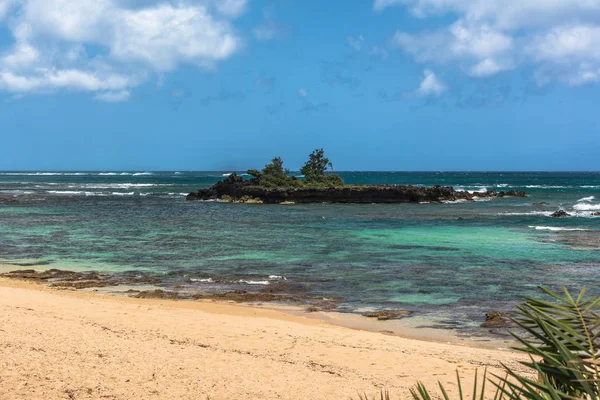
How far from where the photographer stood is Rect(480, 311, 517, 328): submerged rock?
40.3 feet

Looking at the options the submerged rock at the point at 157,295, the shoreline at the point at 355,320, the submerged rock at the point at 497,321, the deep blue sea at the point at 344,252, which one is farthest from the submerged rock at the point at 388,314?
the submerged rock at the point at 157,295

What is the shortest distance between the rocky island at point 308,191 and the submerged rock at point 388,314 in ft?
136

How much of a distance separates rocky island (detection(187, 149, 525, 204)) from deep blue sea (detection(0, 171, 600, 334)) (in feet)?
44.9

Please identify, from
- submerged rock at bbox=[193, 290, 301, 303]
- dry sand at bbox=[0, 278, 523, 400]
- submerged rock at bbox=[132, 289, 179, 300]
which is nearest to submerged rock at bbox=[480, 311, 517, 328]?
dry sand at bbox=[0, 278, 523, 400]

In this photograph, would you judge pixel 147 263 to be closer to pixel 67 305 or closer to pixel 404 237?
pixel 67 305

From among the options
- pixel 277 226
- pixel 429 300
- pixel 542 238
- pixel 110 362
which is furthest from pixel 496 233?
pixel 110 362

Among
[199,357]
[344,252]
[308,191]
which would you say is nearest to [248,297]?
[199,357]

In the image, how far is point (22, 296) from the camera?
43.4ft

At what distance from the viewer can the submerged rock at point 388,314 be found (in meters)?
13.2

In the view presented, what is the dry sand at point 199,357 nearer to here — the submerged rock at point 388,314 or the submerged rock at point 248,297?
the submerged rock at point 388,314

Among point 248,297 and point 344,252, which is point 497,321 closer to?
Result: point 248,297

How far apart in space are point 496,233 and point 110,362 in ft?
83.7

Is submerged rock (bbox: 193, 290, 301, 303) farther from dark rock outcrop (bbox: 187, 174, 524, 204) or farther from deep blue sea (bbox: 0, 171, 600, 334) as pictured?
dark rock outcrop (bbox: 187, 174, 524, 204)

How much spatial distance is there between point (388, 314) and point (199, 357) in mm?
5610
